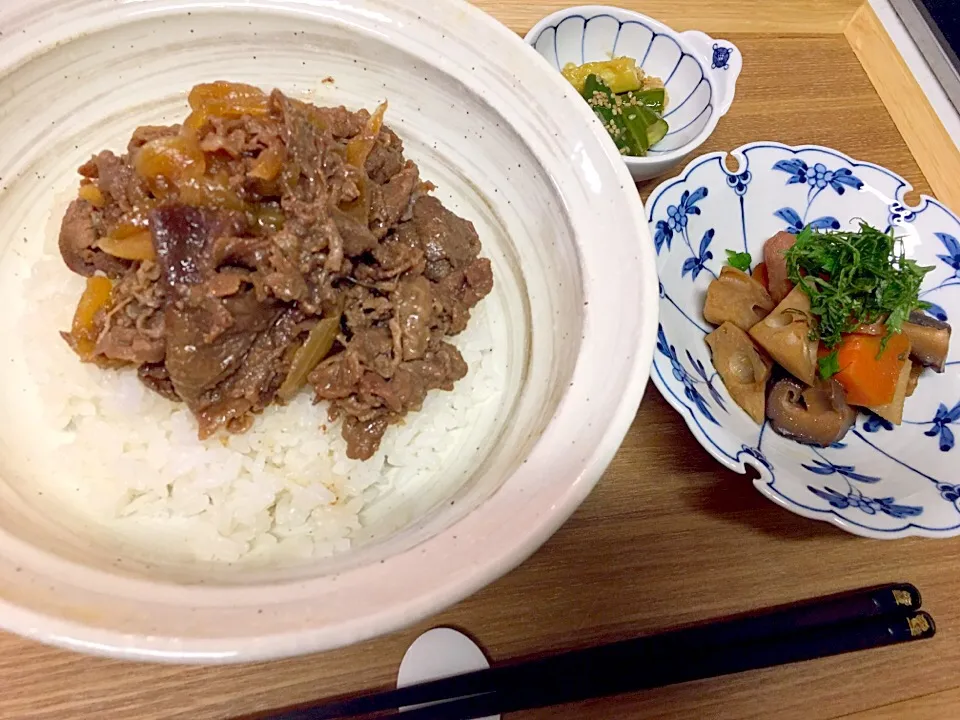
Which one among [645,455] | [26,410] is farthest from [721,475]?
[26,410]

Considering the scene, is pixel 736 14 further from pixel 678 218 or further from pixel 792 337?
pixel 792 337

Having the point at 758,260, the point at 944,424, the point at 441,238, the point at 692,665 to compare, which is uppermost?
the point at 441,238

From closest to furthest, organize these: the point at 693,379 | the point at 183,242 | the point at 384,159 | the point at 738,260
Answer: the point at 183,242, the point at 384,159, the point at 693,379, the point at 738,260

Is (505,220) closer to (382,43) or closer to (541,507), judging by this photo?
(382,43)

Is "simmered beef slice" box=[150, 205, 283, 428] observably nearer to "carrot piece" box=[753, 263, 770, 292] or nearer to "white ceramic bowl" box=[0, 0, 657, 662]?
"white ceramic bowl" box=[0, 0, 657, 662]

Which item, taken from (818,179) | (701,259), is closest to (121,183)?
(701,259)

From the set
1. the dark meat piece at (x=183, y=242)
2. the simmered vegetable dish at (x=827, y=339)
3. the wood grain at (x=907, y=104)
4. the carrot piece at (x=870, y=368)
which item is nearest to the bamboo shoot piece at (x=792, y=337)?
the simmered vegetable dish at (x=827, y=339)
